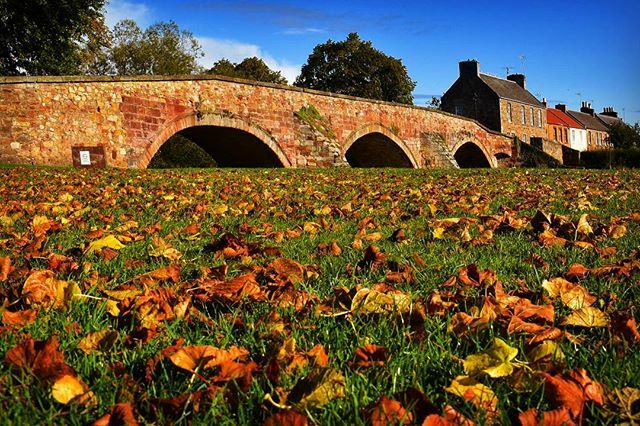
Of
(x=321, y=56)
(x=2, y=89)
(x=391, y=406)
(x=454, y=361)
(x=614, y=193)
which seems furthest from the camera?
(x=321, y=56)

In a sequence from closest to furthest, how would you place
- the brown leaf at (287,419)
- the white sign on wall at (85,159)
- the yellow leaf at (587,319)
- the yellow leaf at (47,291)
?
the brown leaf at (287,419), the yellow leaf at (587,319), the yellow leaf at (47,291), the white sign on wall at (85,159)

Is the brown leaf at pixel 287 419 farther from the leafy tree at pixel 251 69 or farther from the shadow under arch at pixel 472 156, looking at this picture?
the leafy tree at pixel 251 69

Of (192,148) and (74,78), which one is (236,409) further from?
(192,148)

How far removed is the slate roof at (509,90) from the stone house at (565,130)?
144 inches

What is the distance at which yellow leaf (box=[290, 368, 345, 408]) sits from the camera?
102 cm

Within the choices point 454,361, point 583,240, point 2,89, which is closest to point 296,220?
point 583,240

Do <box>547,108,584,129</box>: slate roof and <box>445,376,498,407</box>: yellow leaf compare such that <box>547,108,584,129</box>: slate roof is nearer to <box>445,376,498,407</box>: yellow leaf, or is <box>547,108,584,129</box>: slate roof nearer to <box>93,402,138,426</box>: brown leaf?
<box>445,376,498,407</box>: yellow leaf

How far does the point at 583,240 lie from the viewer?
2.81 m

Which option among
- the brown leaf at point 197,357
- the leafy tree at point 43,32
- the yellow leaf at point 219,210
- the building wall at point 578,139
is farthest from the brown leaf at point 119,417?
the building wall at point 578,139

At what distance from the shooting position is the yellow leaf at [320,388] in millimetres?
1024

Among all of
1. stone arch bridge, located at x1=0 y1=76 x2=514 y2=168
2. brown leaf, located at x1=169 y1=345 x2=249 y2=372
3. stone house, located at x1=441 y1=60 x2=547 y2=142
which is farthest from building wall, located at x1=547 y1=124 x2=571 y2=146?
brown leaf, located at x1=169 y1=345 x2=249 y2=372

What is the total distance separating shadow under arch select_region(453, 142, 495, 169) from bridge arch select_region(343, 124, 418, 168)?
5954 millimetres

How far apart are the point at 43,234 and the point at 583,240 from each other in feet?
10.0

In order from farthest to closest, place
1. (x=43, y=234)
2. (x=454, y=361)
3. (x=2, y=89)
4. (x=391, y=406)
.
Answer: (x=2, y=89), (x=43, y=234), (x=454, y=361), (x=391, y=406)
